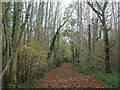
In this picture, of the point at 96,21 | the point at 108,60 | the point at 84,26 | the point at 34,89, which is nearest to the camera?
the point at 34,89

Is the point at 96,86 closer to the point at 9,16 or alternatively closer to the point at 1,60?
Answer: the point at 1,60

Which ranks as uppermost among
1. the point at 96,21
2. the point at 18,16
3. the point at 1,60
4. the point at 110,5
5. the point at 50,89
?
the point at 110,5

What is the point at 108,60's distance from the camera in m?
8.70

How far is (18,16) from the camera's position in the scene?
19.5 feet

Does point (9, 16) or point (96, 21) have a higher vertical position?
point (96, 21)

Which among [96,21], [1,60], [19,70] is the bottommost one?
[19,70]

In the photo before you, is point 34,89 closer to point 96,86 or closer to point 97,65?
point 96,86

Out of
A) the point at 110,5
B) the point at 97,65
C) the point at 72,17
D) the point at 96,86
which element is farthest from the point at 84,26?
the point at 96,86

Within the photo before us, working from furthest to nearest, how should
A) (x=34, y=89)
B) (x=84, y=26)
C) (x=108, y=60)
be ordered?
(x=84, y=26)
(x=108, y=60)
(x=34, y=89)

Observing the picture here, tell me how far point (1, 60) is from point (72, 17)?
12423mm

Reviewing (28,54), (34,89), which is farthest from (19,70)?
(34,89)

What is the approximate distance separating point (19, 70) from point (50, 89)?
6.99 feet

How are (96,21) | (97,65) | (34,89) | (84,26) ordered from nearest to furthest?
(34,89) < (97,65) < (96,21) < (84,26)

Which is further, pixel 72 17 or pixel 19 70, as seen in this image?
pixel 72 17
